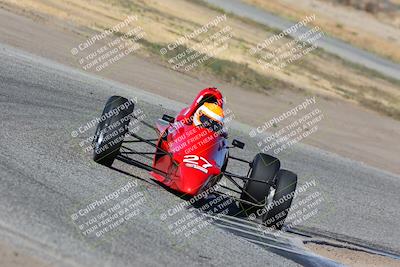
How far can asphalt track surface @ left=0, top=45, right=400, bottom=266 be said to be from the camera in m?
8.79

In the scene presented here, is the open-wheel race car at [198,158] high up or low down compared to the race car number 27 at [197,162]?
down

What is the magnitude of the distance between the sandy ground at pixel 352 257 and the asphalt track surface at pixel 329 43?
3315 cm

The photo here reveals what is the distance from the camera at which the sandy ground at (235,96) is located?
2517cm

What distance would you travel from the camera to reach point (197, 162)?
12188 mm

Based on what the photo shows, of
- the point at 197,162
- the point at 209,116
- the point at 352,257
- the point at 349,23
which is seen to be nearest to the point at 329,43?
the point at 349,23

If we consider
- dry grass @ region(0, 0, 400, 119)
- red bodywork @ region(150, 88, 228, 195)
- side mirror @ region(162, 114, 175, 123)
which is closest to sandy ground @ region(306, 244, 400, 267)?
red bodywork @ region(150, 88, 228, 195)

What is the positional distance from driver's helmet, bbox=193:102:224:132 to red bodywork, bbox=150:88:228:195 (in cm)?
14

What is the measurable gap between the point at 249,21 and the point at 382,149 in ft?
68.0

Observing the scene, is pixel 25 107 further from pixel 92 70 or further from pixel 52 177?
pixel 92 70

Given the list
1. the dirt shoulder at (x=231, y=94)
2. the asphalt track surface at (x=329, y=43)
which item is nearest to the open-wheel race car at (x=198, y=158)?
the dirt shoulder at (x=231, y=94)

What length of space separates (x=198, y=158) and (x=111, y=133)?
1.35 meters
